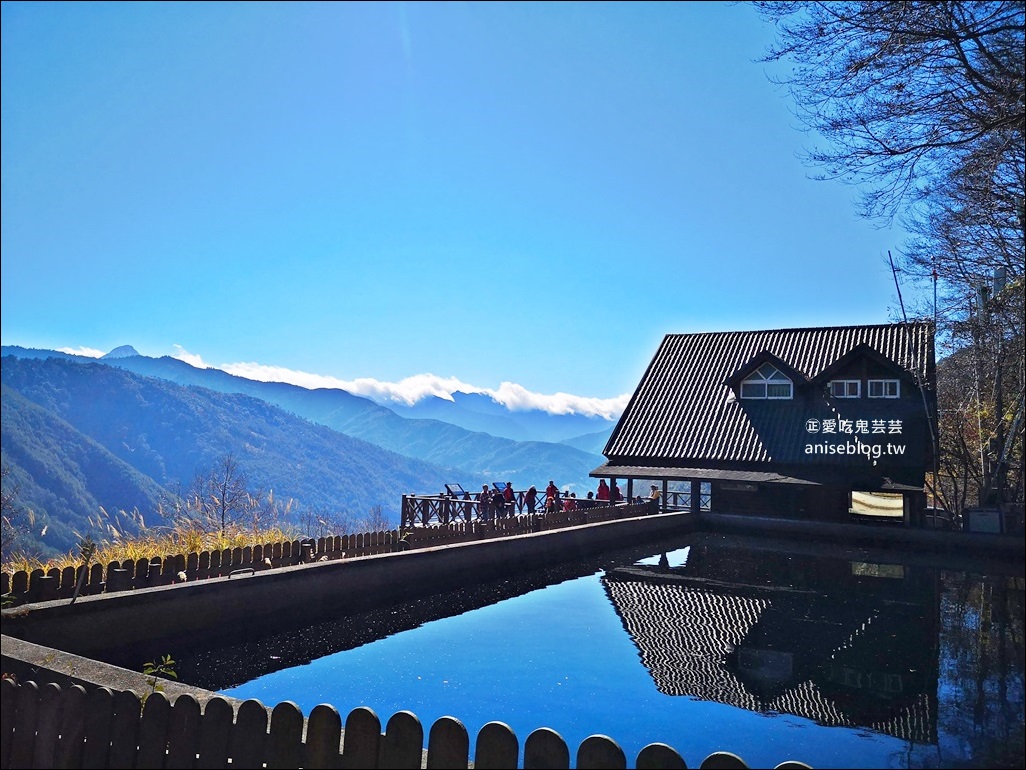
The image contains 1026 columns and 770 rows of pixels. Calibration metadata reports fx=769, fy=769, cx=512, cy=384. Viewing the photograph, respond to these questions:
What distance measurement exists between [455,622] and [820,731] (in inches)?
246

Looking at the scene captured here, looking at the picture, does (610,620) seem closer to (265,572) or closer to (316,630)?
(316,630)

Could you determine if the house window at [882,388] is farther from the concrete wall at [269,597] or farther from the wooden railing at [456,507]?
the wooden railing at [456,507]

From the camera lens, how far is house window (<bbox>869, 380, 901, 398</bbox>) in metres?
13.6

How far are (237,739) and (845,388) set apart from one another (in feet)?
65.3

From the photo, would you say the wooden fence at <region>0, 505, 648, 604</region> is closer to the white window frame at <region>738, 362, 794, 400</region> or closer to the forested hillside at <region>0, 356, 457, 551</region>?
A: the white window frame at <region>738, 362, 794, 400</region>

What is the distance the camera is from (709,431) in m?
23.9

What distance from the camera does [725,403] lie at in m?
24.8

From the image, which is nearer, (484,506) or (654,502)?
(654,502)

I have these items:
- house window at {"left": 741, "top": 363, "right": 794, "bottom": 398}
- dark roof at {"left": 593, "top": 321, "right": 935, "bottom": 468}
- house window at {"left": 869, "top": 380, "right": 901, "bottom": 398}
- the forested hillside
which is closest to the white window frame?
house window at {"left": 741, "top": 363, "right": 794, "bottom": 398}

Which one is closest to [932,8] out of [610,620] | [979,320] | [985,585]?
[979,320]

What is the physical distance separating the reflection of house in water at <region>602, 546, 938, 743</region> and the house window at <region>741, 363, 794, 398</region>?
33.3 feet

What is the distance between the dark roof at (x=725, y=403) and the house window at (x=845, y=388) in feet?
1.04

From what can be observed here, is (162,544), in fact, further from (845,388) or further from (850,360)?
(850,360)

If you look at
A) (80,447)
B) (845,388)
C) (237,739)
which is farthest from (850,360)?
(80,447)
